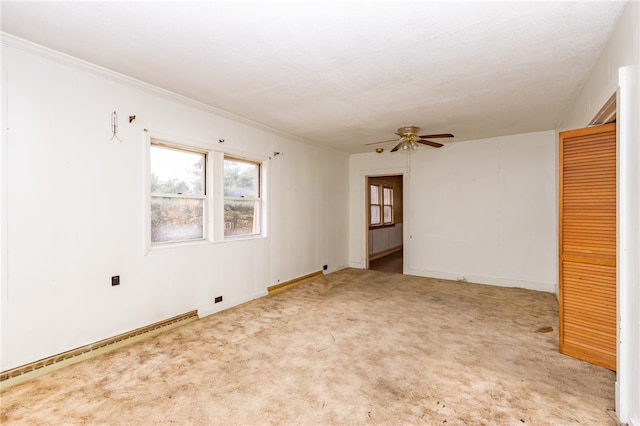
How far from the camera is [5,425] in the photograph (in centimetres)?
181

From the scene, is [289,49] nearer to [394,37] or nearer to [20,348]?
[394,37]

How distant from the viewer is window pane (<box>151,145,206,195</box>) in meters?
3.32

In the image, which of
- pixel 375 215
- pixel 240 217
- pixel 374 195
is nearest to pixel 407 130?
pixel 240 217

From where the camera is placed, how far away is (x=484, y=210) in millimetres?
5391

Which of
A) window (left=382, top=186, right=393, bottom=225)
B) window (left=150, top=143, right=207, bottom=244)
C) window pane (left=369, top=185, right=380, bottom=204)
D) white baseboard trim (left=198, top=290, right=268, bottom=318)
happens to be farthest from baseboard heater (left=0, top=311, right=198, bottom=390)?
window (left=382, top=186, right=393, bottom=225)

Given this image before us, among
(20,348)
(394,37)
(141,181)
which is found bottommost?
(20,348)

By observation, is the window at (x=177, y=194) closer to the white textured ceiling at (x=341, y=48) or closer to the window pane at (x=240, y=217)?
the window pane at (x=240, y=217)

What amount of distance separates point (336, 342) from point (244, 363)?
915 millimetres

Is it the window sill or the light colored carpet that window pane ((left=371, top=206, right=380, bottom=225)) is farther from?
the light colored carpet

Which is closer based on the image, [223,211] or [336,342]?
[336,342]

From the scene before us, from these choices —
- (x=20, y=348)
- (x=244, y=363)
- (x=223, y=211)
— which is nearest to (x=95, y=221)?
(x=20, y=348)

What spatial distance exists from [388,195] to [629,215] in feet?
23.9

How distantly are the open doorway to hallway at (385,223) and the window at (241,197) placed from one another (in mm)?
3392

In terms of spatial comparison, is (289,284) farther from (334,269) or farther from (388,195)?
(388,195)
